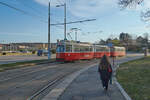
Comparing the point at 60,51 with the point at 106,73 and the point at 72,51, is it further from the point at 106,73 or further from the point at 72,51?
the point at 106,73

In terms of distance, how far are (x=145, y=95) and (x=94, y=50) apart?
2259 cm

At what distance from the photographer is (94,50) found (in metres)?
28.5

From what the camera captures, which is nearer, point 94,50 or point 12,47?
point 94,50

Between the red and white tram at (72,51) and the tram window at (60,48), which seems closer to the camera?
the red and white tram at (72,51)

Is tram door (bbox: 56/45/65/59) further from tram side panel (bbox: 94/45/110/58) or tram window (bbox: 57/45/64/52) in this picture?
tram side panel (bbox: 94/45/110/58)

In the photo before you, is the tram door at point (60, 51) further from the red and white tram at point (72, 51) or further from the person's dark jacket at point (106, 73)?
the person's dark jacket at point (106, 73)

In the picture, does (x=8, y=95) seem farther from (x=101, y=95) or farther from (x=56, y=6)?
(x=56, y=6)

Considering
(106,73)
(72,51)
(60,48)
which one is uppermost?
(60,48)

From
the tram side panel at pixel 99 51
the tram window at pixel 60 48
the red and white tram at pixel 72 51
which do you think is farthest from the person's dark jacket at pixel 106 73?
the tram side panel at pixel 99 51

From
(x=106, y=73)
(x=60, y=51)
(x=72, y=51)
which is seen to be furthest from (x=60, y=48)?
(x=106, y=73)

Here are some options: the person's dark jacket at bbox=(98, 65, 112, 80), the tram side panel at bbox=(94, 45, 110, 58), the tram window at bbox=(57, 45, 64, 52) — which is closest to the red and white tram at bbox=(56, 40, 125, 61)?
the tram window at bbox=(57, 45, 64, 52)

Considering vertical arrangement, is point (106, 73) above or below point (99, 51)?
below

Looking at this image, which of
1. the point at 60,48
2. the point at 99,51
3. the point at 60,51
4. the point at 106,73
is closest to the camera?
the point at 106,73

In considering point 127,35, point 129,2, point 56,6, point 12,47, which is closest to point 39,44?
point 12,47
